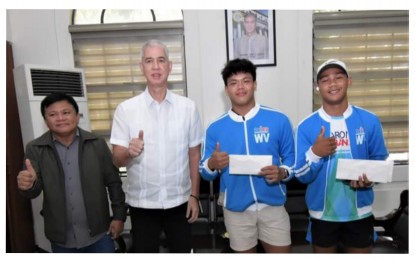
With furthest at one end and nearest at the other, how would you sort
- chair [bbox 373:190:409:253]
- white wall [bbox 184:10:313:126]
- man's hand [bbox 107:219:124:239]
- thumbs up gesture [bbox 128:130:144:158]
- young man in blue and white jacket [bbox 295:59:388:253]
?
white wall [bbox 184:10:313:126], chair [bbox 373:190:409:253], man's hand [bbox 107:219:124:239], young man in blue and white jacket [bbox 295:59:388:253], thumbs up gesture [bbox 128:130:144:158]

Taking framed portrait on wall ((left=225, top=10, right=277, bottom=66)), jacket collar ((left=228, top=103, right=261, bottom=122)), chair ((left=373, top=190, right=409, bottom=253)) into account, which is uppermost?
framed portrait on wall ((left=225, top=10, right=277, bottom=66))

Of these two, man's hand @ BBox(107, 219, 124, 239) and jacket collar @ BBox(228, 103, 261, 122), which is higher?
jacket collar @ BBox(228, 103, 261, 122)

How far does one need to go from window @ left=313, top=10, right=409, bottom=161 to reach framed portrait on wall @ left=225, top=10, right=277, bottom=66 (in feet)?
1.52

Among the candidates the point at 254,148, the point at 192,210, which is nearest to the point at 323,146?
the point at 254,148

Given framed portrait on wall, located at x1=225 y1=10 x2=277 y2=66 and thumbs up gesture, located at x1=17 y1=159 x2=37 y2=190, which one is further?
framed portrait on wall, located at x1=225 y1=10 x2=277 y2=66

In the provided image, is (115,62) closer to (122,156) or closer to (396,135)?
(122,156)

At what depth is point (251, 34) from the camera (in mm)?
2736

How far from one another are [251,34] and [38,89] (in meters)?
1.98

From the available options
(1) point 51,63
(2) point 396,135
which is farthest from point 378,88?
(1) point 51,63

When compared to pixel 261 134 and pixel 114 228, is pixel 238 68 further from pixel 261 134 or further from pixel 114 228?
pixel 114 228

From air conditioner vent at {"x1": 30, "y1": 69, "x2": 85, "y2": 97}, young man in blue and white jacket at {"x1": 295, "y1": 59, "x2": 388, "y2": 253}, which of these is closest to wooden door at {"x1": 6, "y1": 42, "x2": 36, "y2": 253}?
air conditioner vent at {"x1": 30, "y1": 69, "x2": 85, "y2": 97}

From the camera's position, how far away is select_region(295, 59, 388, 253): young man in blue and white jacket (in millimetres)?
1554

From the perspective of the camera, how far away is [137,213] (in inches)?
63.9

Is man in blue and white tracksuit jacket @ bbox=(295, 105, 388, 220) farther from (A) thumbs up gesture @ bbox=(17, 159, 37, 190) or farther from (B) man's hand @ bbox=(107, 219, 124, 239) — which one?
(A) thumbs up gesture @ bbox=(17, 159, 37, 190)
